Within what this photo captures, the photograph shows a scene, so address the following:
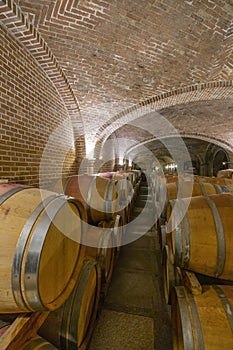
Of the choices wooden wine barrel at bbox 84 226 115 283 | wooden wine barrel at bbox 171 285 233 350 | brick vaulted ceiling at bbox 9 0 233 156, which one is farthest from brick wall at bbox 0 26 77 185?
wooden wine barrel at bbox 171 285 233 350

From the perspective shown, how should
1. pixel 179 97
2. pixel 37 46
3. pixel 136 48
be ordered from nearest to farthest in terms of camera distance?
pixel 37 46, pixel 136 48, pixel 179 97

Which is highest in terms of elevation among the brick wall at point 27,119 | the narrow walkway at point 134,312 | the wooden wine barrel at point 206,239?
the brick wall at point 27,119

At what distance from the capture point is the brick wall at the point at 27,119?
2.85m

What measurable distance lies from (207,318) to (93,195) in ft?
6.03

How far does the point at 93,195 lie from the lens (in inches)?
104


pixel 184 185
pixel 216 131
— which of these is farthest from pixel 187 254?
pixel 216 131

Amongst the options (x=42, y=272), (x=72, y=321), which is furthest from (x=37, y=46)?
(x=72, y=321)

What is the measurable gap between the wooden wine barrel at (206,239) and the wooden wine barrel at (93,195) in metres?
1.15

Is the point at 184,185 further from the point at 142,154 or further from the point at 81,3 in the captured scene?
the point at 142,154

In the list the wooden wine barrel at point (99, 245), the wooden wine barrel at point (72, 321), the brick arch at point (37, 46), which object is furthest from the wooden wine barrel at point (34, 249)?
the brick arch at point (37, 46)

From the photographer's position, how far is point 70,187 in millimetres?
2791

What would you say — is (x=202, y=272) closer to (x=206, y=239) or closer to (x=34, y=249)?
(x=206, y=239)

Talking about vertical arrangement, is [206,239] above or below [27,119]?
below

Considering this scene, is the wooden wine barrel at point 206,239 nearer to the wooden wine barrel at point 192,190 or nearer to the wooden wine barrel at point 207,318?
the wooden wine barrel at point 207,318
